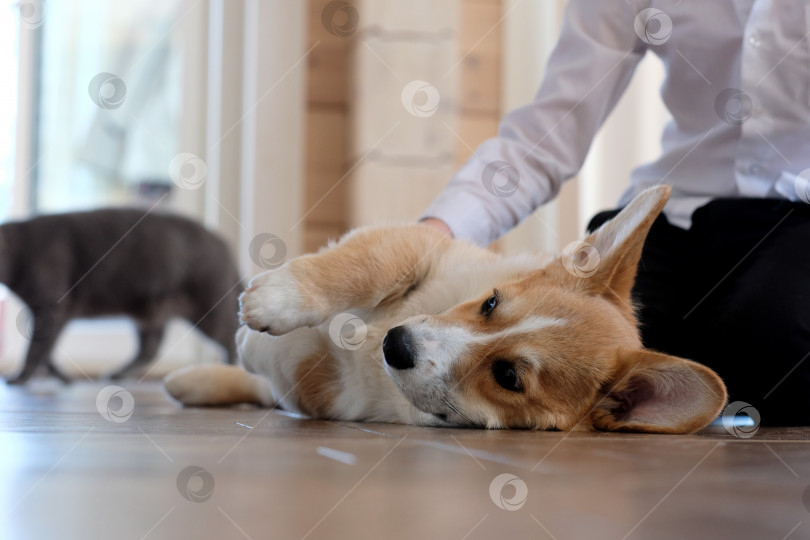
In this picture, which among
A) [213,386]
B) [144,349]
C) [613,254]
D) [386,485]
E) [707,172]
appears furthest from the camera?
[144,349]

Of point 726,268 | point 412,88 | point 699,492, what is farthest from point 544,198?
point 412,88

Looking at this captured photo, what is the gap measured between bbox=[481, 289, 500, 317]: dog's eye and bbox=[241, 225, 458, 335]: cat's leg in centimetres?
17

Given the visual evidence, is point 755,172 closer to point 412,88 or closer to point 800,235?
point 800,235

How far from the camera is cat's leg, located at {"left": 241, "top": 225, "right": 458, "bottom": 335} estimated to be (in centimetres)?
119

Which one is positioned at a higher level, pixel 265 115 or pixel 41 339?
pixel 265 115

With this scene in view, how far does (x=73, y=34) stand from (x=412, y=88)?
5.61ft

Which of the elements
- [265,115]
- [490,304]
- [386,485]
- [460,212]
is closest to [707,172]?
[460,212]

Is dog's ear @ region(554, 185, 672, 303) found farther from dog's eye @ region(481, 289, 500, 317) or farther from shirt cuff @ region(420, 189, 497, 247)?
shirt cuff @ region(420, 189, 497, 247)

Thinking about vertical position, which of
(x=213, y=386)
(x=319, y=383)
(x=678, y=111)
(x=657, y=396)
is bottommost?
(x=213, y=386)

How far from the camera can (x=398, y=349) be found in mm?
1092

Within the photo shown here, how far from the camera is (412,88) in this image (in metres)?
3.07

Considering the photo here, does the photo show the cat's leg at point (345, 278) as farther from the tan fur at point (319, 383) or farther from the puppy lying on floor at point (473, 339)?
the tan fur at point (319, 383)

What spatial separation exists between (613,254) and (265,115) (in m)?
2.32

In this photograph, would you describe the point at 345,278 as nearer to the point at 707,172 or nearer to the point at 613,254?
the point at 613,254
